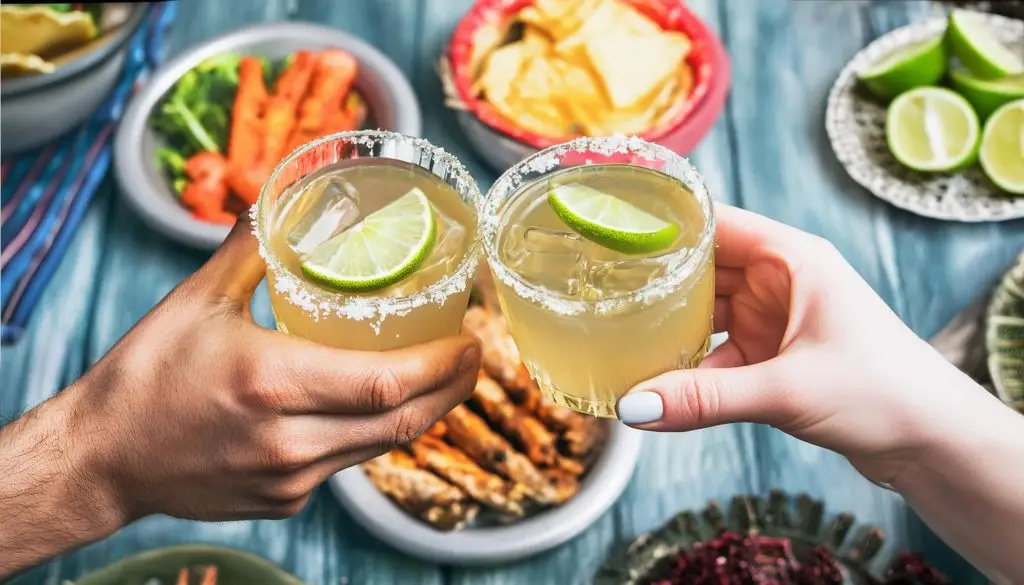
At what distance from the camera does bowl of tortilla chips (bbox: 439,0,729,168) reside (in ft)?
8.49

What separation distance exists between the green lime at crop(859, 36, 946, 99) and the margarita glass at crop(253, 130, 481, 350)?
5.24 feet

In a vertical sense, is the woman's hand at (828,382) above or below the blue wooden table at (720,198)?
above

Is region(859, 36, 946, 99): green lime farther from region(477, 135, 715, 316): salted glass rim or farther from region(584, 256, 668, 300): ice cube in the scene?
region(584, 256, 668, 300): ice cube

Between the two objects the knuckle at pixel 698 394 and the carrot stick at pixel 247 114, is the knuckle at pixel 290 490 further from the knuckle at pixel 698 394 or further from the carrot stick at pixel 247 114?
the carrot stick at pixel 247 114

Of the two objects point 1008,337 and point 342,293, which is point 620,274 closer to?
point 342,293

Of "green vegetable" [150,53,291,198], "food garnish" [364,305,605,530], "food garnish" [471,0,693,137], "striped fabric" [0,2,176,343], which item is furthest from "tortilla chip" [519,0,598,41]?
"striped fabric" [0,2,176,343]

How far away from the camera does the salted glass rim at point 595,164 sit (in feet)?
4.40

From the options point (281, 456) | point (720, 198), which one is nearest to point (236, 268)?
point (281, 456)

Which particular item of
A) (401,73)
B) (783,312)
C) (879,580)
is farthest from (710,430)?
(401,73)

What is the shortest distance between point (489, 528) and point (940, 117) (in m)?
1.50

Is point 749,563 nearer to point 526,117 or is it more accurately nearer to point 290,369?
point 290,369

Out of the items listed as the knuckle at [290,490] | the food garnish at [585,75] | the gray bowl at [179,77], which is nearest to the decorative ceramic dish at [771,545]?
the knuckle at [290,490]

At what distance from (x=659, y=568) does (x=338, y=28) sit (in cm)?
172

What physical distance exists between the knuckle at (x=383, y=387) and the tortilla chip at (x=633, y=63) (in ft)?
4.66
